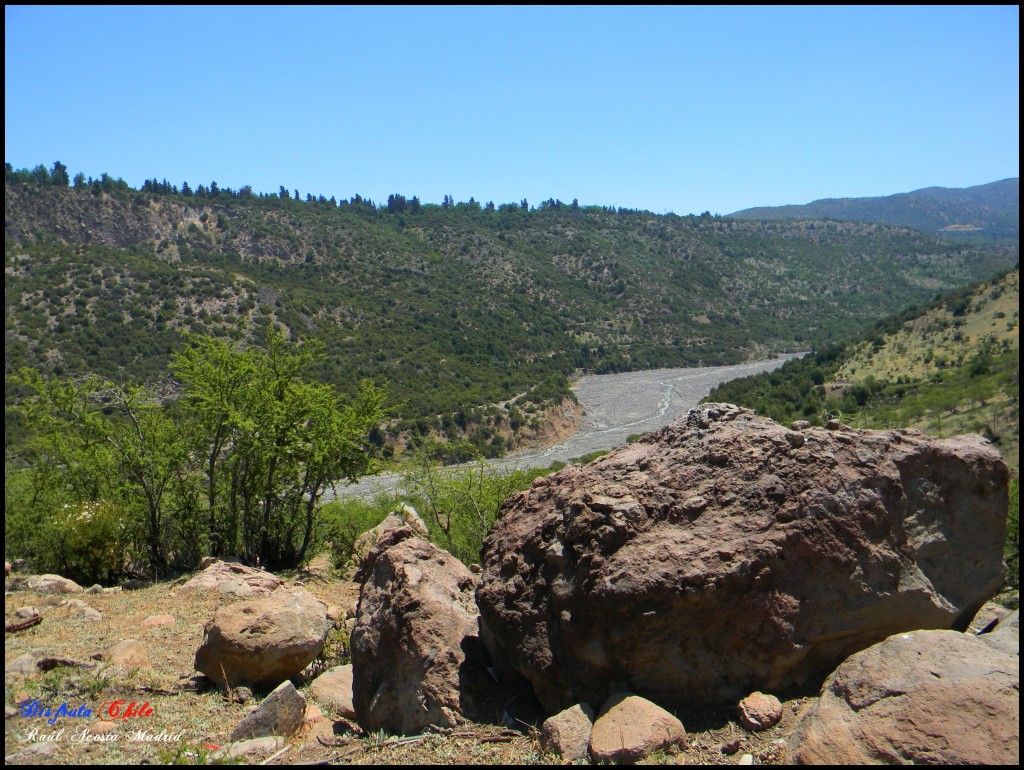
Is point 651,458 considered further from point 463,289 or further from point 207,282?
point 463,289

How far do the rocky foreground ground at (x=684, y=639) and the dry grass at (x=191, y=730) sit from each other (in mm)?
26

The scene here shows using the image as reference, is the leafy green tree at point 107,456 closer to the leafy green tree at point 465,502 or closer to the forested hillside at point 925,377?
the leafy green tree at point 465,502

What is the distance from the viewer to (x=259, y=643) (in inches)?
292

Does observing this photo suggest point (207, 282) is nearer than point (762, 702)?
No

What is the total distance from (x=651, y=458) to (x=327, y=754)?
3504mm

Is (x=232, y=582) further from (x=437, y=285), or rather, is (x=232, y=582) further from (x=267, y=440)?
(x=437, y=285)

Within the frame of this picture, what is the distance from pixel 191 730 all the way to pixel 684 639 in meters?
4.16

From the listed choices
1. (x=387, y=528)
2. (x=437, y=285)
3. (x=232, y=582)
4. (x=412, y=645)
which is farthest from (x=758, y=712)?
(x=437, y=285)

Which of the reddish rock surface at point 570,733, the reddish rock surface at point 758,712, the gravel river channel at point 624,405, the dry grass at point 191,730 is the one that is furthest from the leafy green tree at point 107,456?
the gravel river channel at point 624,405

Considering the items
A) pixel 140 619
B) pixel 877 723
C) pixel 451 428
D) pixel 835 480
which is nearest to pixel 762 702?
pixel 877 723

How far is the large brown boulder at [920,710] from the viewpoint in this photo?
4.50 metres

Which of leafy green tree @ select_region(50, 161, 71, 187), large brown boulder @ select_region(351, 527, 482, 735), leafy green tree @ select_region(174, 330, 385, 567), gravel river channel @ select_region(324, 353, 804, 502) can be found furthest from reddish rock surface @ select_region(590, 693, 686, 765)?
leafy green tree @ select_region(50, 161, 71, 187)

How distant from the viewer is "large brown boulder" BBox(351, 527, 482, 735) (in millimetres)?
6250

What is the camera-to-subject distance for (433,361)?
6656 centimetres
